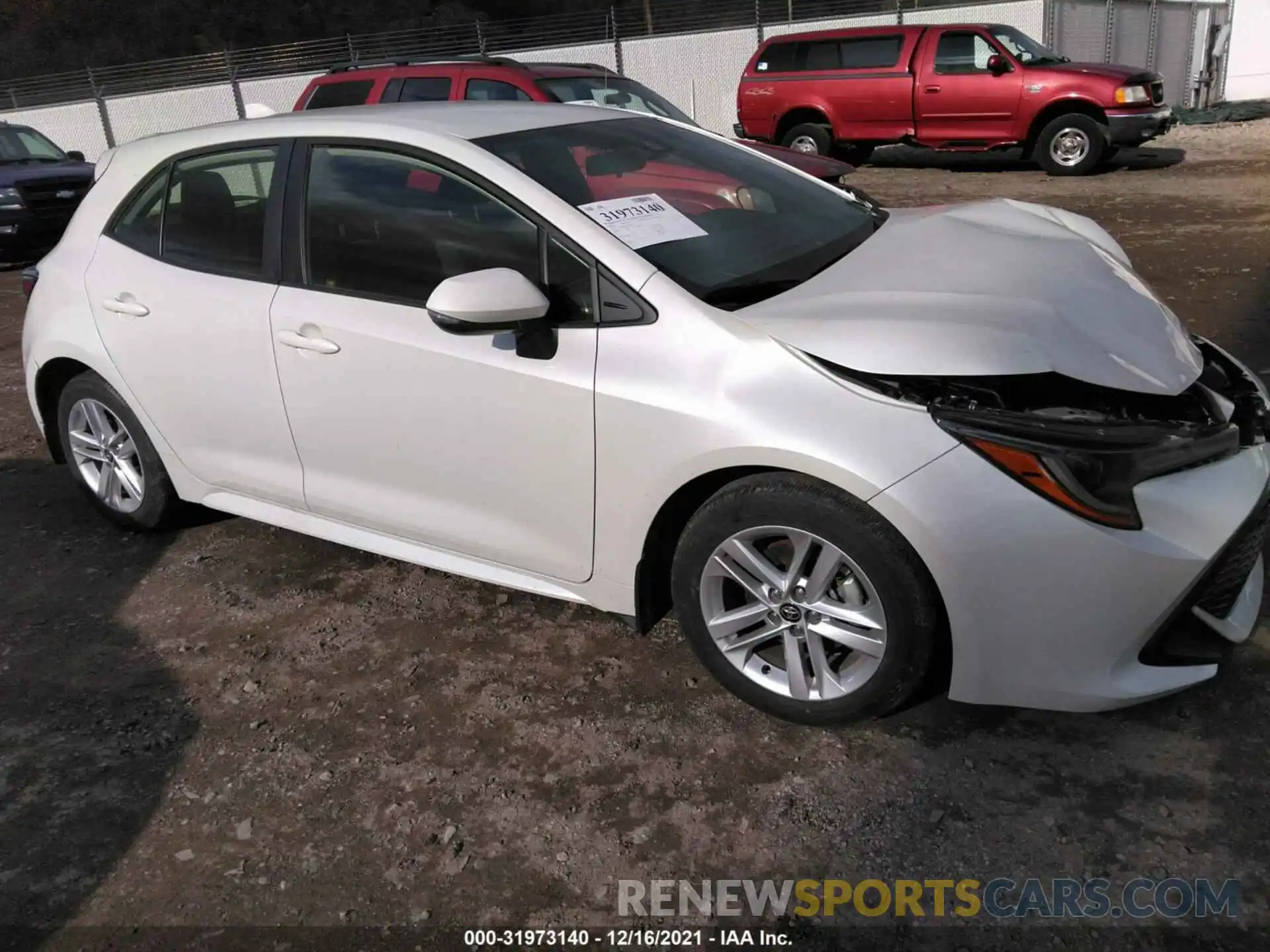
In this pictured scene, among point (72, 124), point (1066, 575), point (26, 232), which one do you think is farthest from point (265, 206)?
point (72, 124)

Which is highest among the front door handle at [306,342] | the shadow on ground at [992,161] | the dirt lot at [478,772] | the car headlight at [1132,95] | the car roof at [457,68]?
the car roof at [457,68]

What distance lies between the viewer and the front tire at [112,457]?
4215 mm

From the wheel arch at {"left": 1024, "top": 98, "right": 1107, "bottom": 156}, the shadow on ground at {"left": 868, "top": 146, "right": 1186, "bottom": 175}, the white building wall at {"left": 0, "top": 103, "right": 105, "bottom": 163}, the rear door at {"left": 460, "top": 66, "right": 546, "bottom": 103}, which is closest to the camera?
the rear door at {"left": 460, "top": 66, "right": 546, "bottom": 103}

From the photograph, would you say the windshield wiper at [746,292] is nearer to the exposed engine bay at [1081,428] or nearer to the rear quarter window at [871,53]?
the exposed engine bay at [1081,428]

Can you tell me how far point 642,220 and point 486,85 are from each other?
661cm

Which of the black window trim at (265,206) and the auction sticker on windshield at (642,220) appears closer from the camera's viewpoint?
the auction sticker on windshield at (642,220)

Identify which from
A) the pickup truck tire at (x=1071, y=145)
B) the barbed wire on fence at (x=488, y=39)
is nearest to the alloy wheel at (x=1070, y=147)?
the pickup truck tire at (x=1071, y=145)

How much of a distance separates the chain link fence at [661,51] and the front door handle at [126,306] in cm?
→ 1240

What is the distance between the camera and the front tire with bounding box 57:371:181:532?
4215 millimetres

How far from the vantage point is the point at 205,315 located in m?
3.71

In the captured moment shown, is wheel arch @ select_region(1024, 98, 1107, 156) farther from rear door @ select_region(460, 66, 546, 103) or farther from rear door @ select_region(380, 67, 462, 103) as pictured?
rear door @ select_region(380, 67, 462, 103)

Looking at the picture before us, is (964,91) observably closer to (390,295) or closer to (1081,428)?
(390,295)

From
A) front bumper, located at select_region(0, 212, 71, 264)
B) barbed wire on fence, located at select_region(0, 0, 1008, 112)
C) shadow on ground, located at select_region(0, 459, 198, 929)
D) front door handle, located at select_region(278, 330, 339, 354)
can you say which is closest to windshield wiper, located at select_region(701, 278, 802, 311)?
front door handle, located at select_region(278, 330, 339, 354)

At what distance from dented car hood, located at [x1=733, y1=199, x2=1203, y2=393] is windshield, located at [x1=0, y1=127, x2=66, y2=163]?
1202 centimetres
